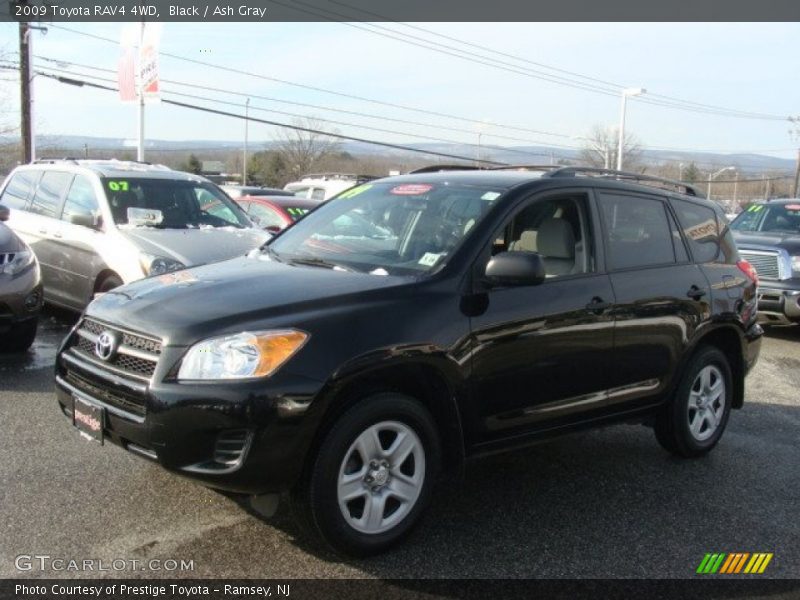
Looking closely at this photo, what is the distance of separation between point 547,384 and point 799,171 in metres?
55.5

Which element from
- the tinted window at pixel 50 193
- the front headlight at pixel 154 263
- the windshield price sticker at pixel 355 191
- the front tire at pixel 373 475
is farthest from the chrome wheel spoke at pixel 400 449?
the tinted window at pixel 50 193

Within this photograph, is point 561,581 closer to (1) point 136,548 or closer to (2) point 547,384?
(2) point 547,384

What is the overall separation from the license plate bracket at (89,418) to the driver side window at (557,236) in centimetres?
222

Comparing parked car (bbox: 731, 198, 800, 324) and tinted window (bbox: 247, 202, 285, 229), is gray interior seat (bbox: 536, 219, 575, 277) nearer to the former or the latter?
parked car (bbox: 731, 198, 800, 324)

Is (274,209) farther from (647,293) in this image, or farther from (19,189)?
(647,293)

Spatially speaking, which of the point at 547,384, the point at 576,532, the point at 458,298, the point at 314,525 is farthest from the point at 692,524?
the point at 314,525

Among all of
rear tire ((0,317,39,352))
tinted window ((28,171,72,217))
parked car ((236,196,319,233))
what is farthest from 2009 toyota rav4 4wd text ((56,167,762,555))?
parked car ((236,196,319,233))

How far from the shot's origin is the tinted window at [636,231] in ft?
15.2

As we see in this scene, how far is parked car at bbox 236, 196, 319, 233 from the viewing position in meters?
11.8

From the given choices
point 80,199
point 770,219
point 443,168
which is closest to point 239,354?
point 443,168

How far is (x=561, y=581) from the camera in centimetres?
340

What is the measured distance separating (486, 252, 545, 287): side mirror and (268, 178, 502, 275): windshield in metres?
0.26

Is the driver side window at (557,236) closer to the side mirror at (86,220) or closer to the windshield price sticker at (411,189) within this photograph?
the windshield price sticker at (411,189)

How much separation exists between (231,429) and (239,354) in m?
0.31
